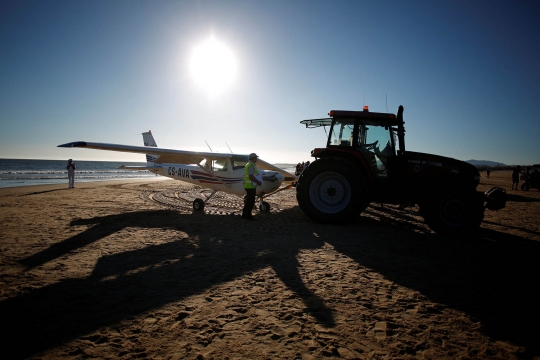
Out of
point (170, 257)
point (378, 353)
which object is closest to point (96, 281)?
point (170, 257)

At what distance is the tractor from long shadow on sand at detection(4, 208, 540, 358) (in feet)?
1.74

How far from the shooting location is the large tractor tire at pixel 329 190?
20.5 ft

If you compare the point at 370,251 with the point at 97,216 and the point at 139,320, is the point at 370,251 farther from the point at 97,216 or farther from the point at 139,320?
the point at 97,216

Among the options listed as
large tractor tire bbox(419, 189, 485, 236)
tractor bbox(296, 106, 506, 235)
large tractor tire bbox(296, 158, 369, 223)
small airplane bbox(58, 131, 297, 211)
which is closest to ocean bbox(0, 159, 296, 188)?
small airplane bbox(58, 131, 297, 211)

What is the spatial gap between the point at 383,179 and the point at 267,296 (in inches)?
182

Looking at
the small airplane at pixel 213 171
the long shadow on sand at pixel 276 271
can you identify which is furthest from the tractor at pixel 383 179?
the small airplane at pixel 213 171

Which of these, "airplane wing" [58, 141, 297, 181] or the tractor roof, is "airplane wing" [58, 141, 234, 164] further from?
the tractor roof

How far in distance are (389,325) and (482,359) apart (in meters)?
0.65

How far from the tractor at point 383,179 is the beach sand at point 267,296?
0.70m

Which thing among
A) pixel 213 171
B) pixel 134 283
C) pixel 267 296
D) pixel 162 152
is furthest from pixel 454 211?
pixel 162 152

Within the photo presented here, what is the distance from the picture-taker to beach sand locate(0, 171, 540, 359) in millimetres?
2055

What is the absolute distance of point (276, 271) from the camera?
356 centimetres

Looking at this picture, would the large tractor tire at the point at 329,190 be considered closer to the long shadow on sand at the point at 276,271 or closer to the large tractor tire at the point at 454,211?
the long shadow on sand at the point at 276,271

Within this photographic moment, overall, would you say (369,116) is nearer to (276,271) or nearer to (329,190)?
(329,190)
